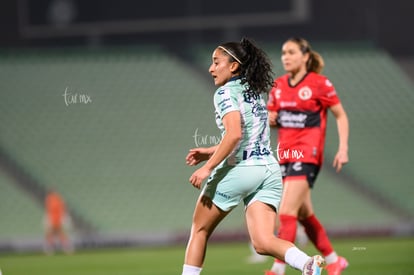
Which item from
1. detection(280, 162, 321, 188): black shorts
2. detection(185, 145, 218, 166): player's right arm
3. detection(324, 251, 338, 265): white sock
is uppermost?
detection(185, 145, 218, 166): player's right arm

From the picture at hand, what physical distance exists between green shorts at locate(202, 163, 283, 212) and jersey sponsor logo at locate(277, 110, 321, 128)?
205 centimetres

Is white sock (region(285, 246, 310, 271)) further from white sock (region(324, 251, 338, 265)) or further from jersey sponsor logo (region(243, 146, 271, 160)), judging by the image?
white sock (region(324, 251, 338, 265))

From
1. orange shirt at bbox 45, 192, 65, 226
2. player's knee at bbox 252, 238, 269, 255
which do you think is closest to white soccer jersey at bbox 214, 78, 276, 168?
player's knee at bbox 252, 238, 269, 255

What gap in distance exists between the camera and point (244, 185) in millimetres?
6062

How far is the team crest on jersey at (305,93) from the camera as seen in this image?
8156 millimetres

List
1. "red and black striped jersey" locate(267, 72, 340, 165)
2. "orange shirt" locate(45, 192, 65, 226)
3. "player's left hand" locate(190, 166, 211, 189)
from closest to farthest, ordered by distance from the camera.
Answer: "player's left hand" locate(190, 166, 211, 189) < "red and black striped jersey" locate(267, 72, 340, 165) < "orange shirt" locate(45, 192, 65, 226)

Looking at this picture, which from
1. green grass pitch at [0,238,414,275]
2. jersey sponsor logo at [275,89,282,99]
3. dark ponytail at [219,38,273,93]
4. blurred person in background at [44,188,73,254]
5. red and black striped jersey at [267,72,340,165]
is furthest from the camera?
blurred person in background at [44,188,73,254]

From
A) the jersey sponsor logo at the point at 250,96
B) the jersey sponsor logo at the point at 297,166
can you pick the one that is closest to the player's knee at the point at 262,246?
the jersey sponsor logo at the point at 250,96

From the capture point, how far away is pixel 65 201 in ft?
66.1

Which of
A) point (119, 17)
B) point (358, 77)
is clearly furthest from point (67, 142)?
point (358, 77)

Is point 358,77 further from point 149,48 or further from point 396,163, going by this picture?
point 149,48

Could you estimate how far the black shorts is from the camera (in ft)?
26.1

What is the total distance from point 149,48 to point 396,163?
6562 millimetres

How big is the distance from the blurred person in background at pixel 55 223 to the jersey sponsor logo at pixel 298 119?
11205 millimetres
